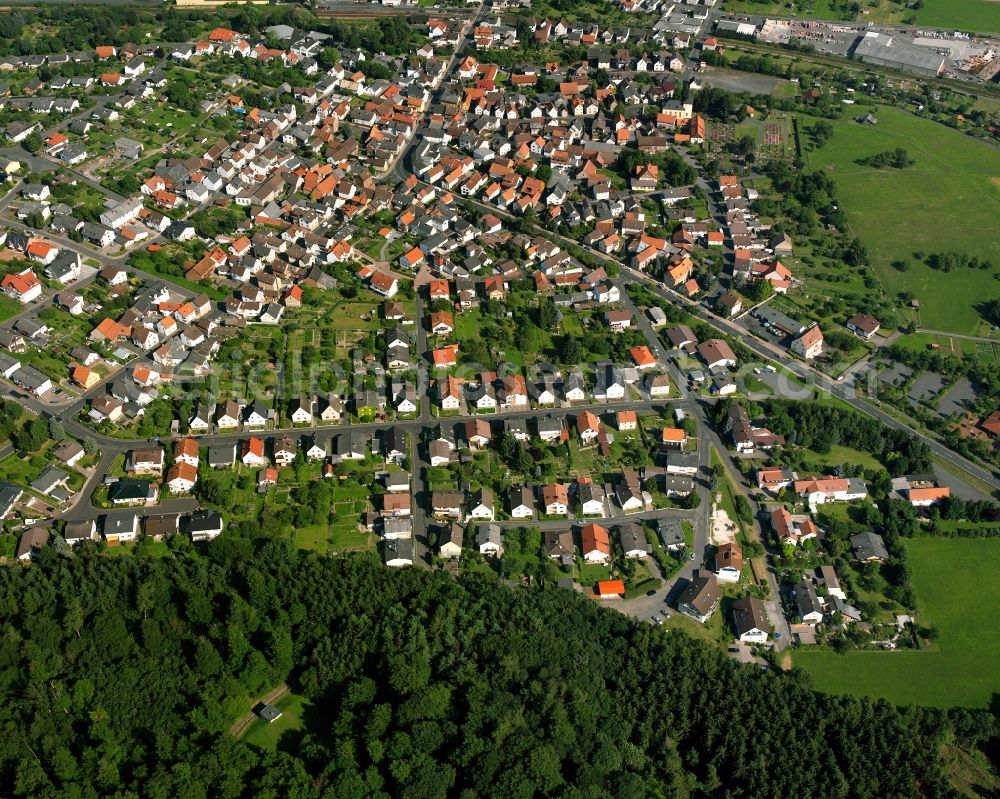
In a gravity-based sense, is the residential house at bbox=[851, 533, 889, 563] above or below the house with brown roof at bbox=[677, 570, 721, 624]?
A: above

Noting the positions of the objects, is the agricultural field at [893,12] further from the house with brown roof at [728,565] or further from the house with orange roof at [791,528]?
the house with brown roof at [728,565]

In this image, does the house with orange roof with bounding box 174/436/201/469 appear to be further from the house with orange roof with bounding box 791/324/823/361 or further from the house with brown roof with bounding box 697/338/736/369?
the house with orange roof with bounding box 791/324/823/361

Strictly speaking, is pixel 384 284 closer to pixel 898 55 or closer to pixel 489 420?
pixel 489 420

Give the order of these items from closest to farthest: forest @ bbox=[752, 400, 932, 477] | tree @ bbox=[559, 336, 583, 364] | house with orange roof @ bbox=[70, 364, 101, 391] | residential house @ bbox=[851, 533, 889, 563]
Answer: residential house @ bbox=[851, 533, 889, 563] < forest @ bbox=[752, 400, 932, 477] < house with orange roof @ bbox=[70, 364, 101, 391] < tree @ bbox=[559, 336, 583, 364]

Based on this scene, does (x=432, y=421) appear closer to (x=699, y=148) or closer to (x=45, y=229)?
(x=45, y=229)

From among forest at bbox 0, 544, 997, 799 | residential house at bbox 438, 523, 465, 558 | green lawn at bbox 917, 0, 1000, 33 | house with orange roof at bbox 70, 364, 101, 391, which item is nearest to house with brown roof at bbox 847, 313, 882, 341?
forest at bbox 0, 544, 997, 799

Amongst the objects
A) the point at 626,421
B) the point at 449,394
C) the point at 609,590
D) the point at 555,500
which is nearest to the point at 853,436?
the point at 626,421
